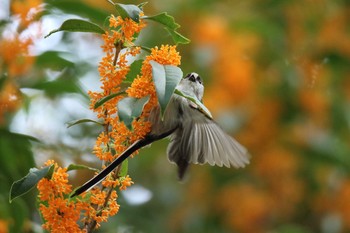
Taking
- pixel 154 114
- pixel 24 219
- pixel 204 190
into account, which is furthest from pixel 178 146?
pixel 204 190

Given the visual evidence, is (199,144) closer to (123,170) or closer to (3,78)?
(123,170)

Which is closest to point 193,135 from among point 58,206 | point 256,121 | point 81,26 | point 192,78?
point 192,78

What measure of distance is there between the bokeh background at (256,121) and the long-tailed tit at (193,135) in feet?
3.85

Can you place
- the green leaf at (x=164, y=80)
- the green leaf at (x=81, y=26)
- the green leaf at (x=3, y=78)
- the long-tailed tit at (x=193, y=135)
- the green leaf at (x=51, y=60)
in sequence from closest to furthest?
the green leaf at (x=164, y=80), the green leaf at (x=81, y=26), the long-tailed tit at (x=193, y=135), the green leaf at (x=3, y=78), the green leaf at (x=51, y=60)

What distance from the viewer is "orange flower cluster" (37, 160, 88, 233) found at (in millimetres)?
1212

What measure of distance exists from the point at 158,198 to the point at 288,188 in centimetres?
69

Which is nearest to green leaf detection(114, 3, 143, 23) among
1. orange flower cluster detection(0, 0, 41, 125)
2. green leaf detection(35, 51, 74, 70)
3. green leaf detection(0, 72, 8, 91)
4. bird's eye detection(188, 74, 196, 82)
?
bird's eye detection(188, 74, 196, 82)

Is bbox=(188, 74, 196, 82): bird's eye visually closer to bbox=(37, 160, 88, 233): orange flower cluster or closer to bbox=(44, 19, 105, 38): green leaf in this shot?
bbox=(44, 19, 105, 38): green leaf

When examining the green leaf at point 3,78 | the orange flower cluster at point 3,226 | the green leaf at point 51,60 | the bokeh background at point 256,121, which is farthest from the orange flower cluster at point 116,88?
the bokeh background at point 256,121

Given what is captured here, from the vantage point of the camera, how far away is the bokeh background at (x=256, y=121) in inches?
129

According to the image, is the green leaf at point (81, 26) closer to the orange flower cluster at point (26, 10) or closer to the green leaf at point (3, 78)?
the orange flower cluster at point (26, 10)

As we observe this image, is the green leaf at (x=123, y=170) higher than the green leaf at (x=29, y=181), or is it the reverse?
the green leaf at (x=29, y=181)

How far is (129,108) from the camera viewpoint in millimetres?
1229

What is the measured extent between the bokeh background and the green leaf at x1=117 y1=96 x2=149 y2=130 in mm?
1711
